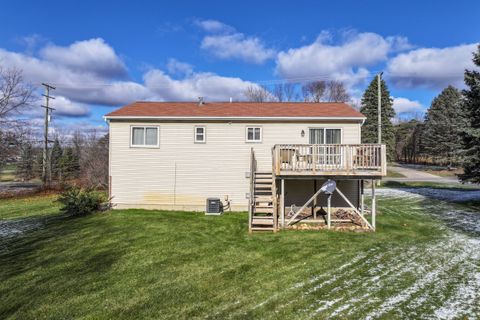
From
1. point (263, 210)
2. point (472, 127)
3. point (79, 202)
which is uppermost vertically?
point (472, 127)

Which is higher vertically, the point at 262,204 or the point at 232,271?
the point at 262,204

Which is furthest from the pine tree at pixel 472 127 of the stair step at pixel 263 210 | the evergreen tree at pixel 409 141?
the evergreen tree at pixel 409 141

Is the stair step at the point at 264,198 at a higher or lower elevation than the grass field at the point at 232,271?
higher

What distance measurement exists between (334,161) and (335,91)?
3047 centimetres

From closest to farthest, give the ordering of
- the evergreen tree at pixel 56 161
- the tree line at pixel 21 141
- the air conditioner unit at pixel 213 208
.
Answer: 1. the air conditioner unit at pixel 213 208
2. the tree line at pixel 21 141
3. the evergreen tree at pixel 56 161

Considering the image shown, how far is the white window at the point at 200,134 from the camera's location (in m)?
13.2

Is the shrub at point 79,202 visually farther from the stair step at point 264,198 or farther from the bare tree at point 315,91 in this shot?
the bare tree at point 315,91

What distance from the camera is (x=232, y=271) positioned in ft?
22.0

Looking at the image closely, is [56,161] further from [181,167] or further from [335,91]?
[335,91]

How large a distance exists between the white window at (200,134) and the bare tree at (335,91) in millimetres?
29294

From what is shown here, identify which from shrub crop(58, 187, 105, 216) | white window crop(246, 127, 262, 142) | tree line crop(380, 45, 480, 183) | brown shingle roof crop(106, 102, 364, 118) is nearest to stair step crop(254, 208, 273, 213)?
white window crop(246, 127, 262, 142)

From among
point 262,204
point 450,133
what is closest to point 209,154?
point 262,204

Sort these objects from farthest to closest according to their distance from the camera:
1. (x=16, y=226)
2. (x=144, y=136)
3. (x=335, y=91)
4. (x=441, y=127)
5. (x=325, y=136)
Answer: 1. (x=441, y=127)
2. (x=335, y=91)
3. (x=144, y=136)
4. (x=325, y=136)
5. (x=16, y=226)

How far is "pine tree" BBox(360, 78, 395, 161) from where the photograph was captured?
3612 centimetres
